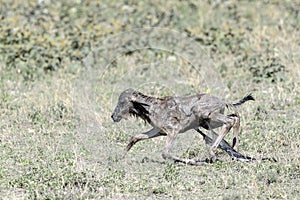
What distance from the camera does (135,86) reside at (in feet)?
39.1

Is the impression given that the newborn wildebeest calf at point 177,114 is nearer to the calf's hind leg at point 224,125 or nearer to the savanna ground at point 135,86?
the calf's hind leg at point 224,125

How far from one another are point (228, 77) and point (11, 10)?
542 centimetres

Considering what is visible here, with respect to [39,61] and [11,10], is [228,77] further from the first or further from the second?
[11,10]

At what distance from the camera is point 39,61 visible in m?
12.7

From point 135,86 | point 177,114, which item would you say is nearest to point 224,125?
point 177,114

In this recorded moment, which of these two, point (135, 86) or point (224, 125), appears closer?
point (224, 125)

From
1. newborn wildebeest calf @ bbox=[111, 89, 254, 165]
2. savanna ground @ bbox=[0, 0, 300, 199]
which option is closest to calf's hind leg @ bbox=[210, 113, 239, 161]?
newborn wildebeest calf @ bbox=[111, 89, 254, 165]

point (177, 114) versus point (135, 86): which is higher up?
point (177, 114)

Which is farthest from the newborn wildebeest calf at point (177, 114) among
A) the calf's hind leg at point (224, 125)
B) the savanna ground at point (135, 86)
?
the savanna ground at point (135, 86)

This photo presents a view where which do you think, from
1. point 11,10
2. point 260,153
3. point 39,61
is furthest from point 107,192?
point 11,10

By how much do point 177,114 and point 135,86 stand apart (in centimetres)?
384

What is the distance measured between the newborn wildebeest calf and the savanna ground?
238 mm

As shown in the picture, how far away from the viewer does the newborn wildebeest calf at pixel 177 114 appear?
806cm

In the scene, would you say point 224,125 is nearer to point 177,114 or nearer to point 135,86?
point 177,114
